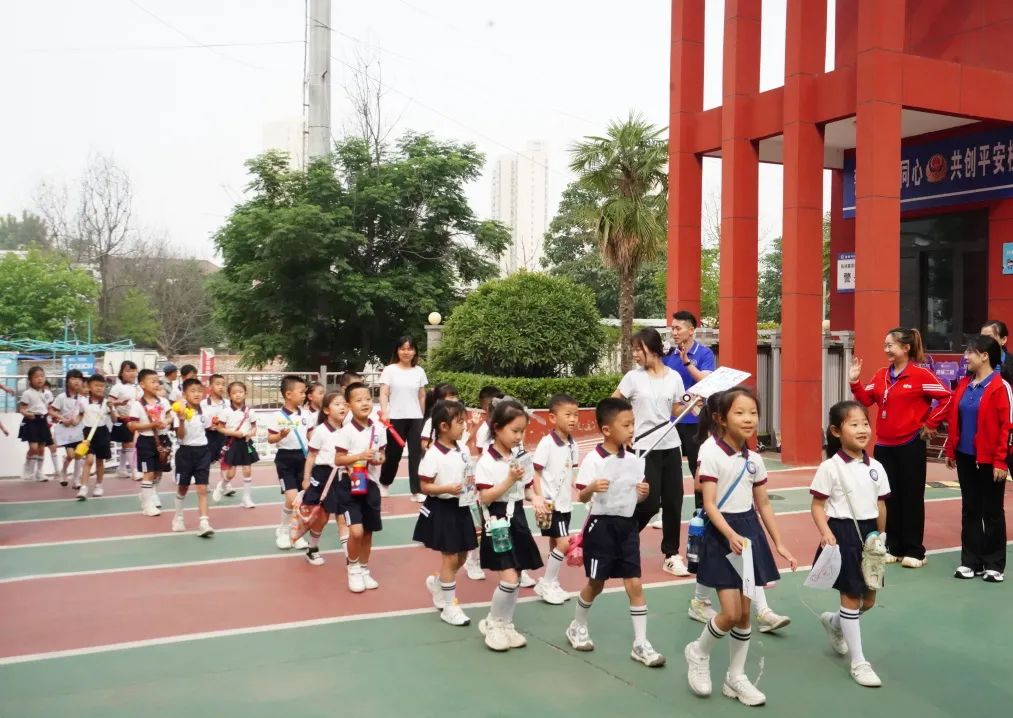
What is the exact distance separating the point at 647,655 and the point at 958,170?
11.6 m

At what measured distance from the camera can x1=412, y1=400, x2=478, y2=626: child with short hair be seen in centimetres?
565

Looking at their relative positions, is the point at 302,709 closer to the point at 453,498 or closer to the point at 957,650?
the point at 453,498

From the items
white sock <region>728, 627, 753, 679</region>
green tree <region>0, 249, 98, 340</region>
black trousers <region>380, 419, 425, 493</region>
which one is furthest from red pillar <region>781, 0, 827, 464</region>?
green tree <region>0, 249, 98, 340</region>

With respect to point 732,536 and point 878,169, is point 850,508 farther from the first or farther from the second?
point 878,169

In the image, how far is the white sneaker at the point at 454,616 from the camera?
18.8 ft

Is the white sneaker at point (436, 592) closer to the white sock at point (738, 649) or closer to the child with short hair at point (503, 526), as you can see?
the child with short hair at point (503, 526)

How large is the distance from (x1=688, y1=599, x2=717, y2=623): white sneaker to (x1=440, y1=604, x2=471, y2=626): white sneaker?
1.42 m

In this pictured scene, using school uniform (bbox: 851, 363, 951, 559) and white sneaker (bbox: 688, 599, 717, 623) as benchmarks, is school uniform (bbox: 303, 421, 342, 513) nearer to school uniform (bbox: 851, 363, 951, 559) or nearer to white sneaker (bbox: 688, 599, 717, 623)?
white sneaker (bbox: 688, 599, 717, 623)

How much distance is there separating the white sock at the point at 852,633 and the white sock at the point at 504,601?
1.77 metres

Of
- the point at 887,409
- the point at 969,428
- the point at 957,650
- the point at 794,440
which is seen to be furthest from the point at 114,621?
the point at 794,440

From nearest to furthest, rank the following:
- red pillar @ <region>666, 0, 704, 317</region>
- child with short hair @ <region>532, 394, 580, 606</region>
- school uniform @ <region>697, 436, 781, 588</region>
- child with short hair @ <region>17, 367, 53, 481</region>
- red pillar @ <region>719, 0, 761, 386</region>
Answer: school uniform @ <region>697, 436, 781, 588</region> → child with short hair @ <region>532, 394, 580, 606</region> → child with short hair @ <region>17, 367, 53, 481</region> → red pillar @ <region>719, 0, 761, 386</region> → red pillar @ <region>666, 0, 704, 317</region>

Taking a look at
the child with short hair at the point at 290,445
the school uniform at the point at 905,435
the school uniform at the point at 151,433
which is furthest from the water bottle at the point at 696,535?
the school uniform at the point at 151,433

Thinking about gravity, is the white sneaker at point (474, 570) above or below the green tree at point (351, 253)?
below

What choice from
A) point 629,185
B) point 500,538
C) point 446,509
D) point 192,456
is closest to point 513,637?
point 500,538
